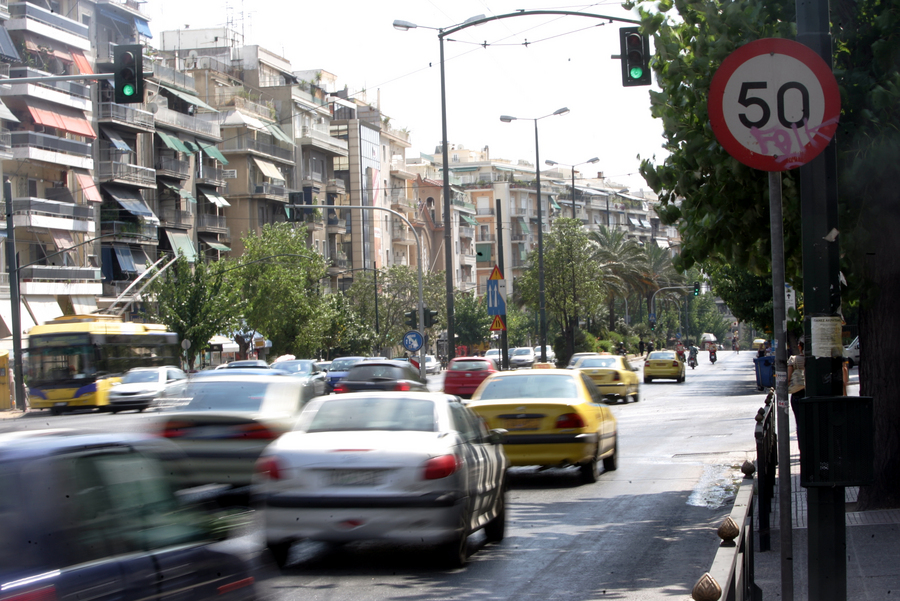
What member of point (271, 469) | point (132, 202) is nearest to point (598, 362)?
point (271, 469)

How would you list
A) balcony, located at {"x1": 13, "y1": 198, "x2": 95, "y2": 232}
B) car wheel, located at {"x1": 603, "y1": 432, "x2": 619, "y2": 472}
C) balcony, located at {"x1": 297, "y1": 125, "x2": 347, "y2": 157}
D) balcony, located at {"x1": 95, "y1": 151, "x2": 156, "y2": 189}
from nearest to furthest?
car wheel, located at {"x1": 603, "y1": 432, "x2": 619, "y2": 472}
balcony, located at {"x1": 13, "y1": 198, "x2": 95, "y2": 232}
balcony, located at {"x1": 95, "y1": 151, "x2": 156, "y2": 189}
balcony, located at {"x1": 297, "y1": 125, "x2": 347, "y2": 157}

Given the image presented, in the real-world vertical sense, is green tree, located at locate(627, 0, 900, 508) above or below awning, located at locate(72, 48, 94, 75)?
below

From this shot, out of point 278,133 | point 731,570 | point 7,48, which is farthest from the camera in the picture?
point 278,133

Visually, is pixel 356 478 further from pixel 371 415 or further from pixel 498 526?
pixel 498 526

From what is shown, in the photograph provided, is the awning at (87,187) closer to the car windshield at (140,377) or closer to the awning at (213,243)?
the awning at (213,243)

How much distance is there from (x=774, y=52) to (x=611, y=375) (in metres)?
28.5

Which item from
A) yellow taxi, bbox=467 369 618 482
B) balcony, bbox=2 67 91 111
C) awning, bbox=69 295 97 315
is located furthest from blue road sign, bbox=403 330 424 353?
awning, bbox=69 295 97 315

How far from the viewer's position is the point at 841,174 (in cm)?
962

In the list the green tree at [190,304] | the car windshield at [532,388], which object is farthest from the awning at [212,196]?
the car windshield at [532,388]

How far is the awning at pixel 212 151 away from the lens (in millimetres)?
67188

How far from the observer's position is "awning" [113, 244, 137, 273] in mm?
57747

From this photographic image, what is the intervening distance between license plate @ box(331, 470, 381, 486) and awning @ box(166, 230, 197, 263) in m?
56.3

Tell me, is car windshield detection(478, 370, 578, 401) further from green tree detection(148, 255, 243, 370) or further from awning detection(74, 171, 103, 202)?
awning detection(74, 171, 103, 202)

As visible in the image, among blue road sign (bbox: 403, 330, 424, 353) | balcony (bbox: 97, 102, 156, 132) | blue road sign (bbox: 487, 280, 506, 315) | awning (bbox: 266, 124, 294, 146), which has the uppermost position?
awning (bbox: 266, 124, 294, 146)
